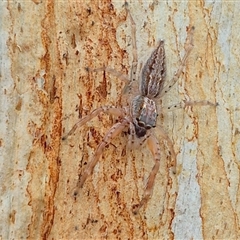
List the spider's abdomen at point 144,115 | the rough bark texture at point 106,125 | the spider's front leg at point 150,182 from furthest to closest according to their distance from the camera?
1. the spider's abdomen at point 144,115
2. the spider's front leg at point 150,182
3. the rough bark texture at point 106,125

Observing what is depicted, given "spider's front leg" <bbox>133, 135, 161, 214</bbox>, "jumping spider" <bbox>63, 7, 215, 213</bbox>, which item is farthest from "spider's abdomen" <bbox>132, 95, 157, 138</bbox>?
"spider's front leg" <bbox>133, 135, 161, 214</bbox>

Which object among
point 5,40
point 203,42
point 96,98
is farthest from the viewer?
point 203,42

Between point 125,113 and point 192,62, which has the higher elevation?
point 192,62

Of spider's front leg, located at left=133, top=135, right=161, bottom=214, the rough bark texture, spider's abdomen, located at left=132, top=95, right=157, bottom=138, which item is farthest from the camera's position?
spider's abdomen, located at left=132, top=95, right=157, bottom=138

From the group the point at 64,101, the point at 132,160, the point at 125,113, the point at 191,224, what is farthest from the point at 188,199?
the point at 64,101

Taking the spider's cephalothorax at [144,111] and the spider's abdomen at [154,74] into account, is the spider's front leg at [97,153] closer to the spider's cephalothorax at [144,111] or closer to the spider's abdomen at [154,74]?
the spider's cephalothorax at [144,111]

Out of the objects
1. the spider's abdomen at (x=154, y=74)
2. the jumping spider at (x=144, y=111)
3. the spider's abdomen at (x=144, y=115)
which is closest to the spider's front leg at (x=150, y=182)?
the jumping spider at (x=144, y=111)

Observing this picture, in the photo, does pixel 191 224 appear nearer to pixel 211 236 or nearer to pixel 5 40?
pixel 211 236

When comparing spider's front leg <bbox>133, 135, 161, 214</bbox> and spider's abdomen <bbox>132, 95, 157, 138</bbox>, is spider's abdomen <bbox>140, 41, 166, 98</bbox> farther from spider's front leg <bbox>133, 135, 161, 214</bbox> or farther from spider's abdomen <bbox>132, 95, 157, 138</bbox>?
spider's front leg <bbox>133, 135, 161, 214</bbox>
